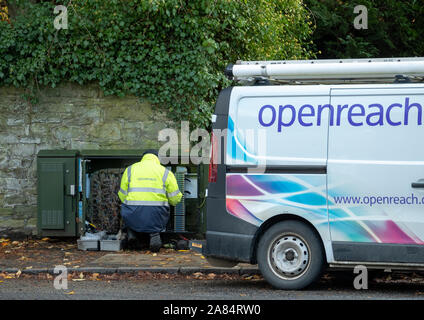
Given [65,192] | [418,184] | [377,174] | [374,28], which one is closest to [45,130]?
[65,192]

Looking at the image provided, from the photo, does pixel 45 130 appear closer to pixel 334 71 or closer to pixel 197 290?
pixel 197 290

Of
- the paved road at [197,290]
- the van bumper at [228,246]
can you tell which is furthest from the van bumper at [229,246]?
the paved road at [197,290]

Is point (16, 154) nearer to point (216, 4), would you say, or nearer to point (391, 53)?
point (216, 4)

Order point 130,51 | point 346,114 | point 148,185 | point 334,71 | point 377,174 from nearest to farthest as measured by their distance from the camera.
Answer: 1. point 377,174
2. point 346,114
3. point 334,71
4. point 148,185
5. point 130,51

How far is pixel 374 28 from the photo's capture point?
2009 centimetres

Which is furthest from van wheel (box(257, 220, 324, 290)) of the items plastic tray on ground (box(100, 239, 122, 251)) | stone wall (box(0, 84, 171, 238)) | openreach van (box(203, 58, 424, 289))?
stone wall (box(0, 84, 171, 238))

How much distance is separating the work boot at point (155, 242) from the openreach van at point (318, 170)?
10.7ft

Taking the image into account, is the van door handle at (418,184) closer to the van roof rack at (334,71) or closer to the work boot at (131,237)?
the van roof rack at (334,71)

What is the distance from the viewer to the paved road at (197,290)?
28.4ft

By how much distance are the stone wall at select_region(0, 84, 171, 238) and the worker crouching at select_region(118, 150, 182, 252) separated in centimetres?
159

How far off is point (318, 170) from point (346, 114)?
2.25ft

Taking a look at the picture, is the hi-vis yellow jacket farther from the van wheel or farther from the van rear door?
the van rear door

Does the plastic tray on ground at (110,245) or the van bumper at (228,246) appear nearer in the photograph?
the van bumper at (228,246)

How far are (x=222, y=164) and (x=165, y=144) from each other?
487 cm
